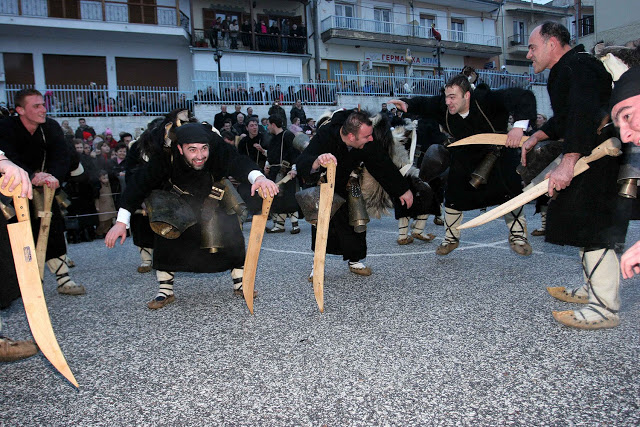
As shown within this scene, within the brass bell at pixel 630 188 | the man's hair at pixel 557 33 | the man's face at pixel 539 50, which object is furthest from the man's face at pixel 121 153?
the brass bell at pixel 630 188

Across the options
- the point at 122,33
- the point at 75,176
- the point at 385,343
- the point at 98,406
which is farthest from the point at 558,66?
the point at 122,33

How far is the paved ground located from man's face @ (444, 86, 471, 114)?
1.66m

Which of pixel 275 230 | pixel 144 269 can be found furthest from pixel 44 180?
pixel 275 230

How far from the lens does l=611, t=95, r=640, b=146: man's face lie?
197cm

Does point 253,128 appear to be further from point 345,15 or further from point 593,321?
point 345,15

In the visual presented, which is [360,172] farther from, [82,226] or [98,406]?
[82,226]

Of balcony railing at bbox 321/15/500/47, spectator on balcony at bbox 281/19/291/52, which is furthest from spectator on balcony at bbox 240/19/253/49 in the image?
balcony railing at bbox 321/15/500/47

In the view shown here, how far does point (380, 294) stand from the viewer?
4.07 meters

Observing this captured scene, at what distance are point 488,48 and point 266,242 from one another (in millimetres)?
27476

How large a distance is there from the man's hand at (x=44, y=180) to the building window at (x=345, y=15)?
74.3 feet

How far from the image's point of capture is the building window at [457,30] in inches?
1161

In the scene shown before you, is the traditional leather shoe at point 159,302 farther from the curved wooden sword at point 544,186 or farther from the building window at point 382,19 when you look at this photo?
the building window at point 382,19

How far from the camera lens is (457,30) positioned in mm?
29938

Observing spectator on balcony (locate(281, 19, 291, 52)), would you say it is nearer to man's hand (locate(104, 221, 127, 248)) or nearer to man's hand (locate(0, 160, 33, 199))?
man's hand (locate(104, 221, 127, 248))
